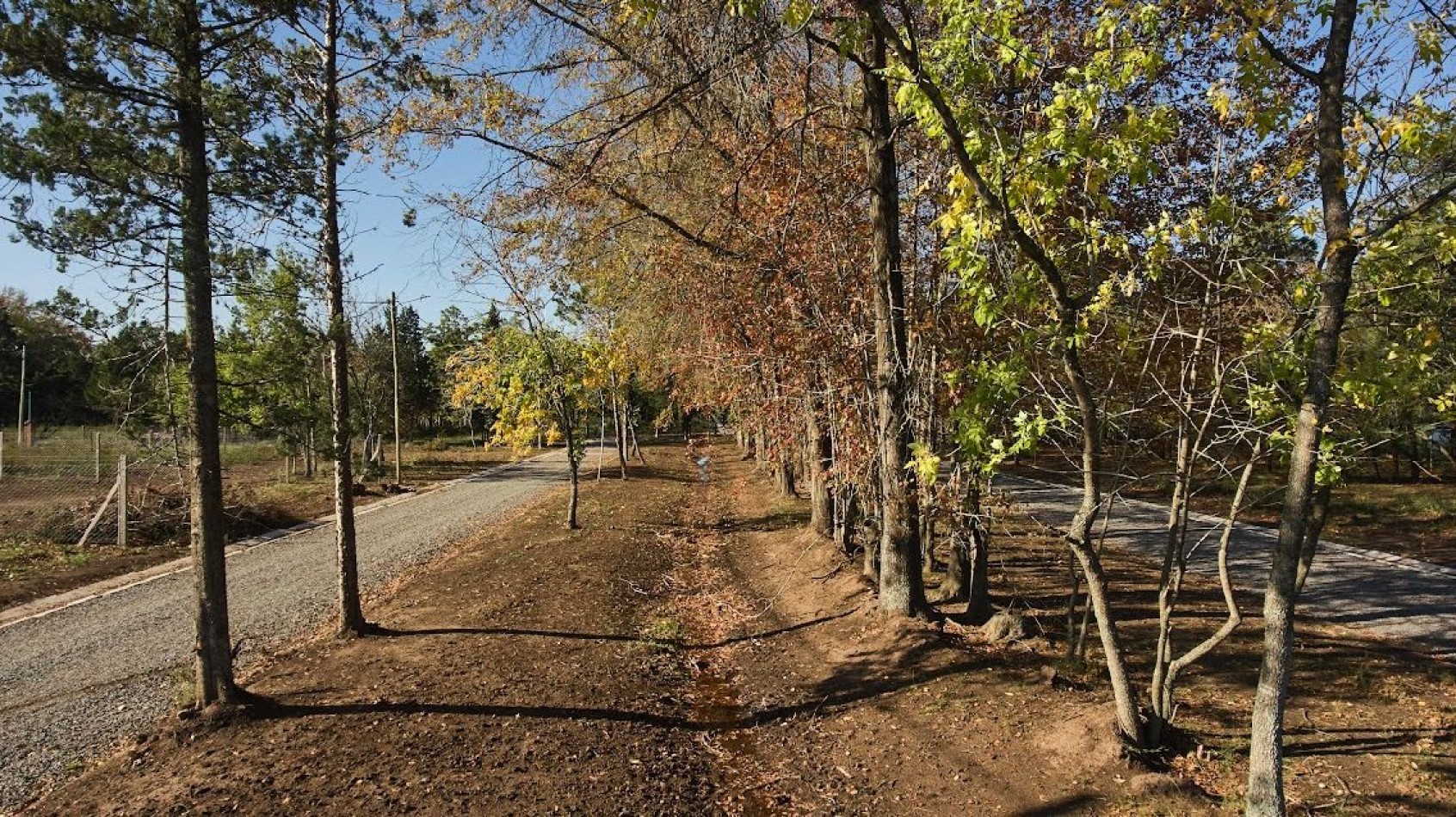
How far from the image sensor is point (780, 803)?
5184 mm

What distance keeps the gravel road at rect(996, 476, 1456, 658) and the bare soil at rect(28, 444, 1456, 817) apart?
2.72 feet

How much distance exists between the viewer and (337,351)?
7180mm

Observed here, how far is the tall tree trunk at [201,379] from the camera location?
5.09m

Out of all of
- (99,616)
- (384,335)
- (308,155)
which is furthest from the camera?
(384,335)

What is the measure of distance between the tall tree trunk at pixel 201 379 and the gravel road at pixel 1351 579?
6.34m

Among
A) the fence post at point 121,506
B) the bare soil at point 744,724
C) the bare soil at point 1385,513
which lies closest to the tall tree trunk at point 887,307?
the bare soil at point 744,724

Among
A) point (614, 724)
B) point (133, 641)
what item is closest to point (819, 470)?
point (614, 724)

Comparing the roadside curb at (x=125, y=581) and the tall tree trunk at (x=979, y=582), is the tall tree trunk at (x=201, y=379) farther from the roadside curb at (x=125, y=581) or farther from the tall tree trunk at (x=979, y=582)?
the tall tree trunk at (x=979, y=582)

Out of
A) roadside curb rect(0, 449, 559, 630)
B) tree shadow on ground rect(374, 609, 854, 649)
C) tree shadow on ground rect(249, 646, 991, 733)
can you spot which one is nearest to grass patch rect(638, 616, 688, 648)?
tree shadow on ground rect(374, 609, 854, 649)

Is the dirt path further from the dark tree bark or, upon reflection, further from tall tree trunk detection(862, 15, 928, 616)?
the dark tree bark

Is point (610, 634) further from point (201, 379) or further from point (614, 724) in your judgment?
point (201, 379)

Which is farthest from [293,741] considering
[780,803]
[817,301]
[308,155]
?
[817,301]

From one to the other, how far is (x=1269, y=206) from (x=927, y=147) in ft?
11.1

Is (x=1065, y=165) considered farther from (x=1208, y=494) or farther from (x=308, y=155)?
(x=1208, y=494)
